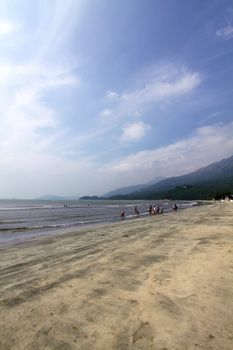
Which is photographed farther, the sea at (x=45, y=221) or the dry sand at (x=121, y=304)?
the sea at (x=45, y=221)

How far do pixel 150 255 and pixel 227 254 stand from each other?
324 centimetres

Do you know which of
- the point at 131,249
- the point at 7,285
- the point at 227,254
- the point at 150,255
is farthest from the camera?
the point at 131,249

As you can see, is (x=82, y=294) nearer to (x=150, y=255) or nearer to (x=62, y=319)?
(x=62, y=319)

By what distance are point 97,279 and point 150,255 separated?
434 cm

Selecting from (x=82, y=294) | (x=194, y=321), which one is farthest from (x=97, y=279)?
(x=194, y=321)

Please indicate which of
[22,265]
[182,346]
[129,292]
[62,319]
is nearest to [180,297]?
[129,292]

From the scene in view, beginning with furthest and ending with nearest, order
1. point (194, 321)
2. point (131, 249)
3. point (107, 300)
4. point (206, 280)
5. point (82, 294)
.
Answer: point (131, 249)
point (206, 280)
point (82, 294)
point (107, 300)
point (194, 321)

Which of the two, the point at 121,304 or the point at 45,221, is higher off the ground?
the point at 45,221

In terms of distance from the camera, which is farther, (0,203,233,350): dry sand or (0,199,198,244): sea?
(0,199,198,244): sea

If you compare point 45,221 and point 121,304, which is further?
point 45,221

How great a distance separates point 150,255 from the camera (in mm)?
13805

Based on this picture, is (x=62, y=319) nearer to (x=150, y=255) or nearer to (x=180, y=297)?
(x=180, y=297)

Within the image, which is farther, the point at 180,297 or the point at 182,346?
the point at 180,297

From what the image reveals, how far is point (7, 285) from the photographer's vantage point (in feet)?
32.7
